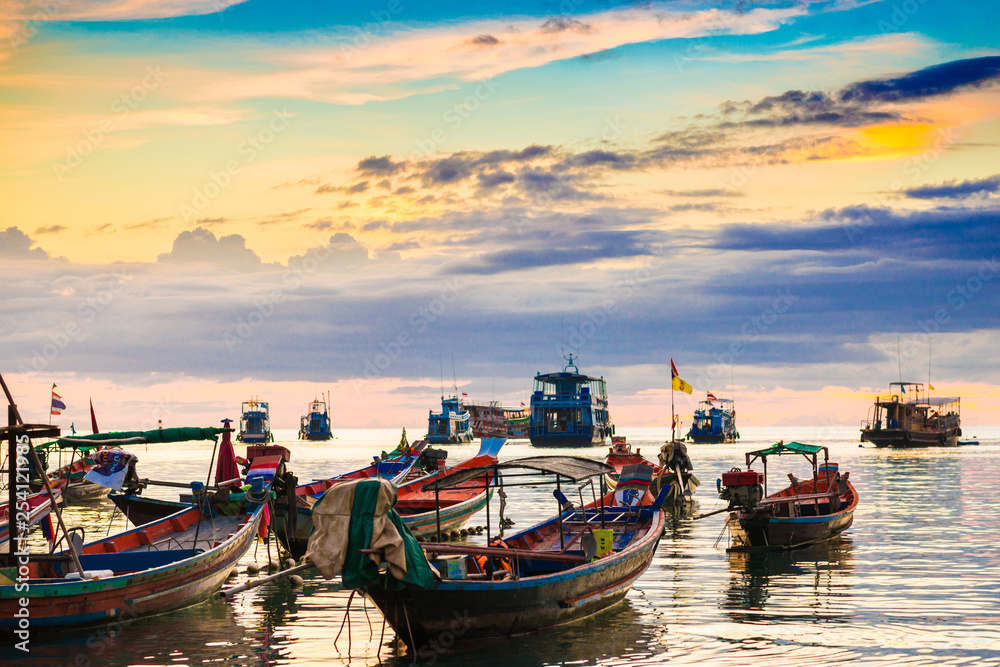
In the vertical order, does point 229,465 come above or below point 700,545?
above

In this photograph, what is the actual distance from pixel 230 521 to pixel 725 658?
13.2 meters

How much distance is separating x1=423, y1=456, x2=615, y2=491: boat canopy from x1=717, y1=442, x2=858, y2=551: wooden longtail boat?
8.87 meters

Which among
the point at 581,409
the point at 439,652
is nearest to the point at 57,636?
the point at 439,652

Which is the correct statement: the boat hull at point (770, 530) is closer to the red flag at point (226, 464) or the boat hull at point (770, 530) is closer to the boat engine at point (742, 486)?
the boat engine at point (742, 486)

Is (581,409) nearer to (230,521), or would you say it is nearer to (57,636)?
(230,521)

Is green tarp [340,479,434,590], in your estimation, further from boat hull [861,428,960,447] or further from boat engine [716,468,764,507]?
boat hull [861,428,960,447]

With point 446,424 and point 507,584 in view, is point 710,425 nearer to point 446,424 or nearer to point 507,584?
point 446,424

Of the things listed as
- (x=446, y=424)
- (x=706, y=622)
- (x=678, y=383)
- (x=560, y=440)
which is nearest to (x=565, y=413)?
(x=560, y=440)

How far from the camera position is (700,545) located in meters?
27.6

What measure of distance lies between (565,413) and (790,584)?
88.8m

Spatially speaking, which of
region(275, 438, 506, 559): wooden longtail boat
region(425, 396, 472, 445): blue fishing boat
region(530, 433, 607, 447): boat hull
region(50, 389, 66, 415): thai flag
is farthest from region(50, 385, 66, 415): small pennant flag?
region(425, 396, 472, 445): blue fishing boat

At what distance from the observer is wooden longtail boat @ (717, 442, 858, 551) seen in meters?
25.3

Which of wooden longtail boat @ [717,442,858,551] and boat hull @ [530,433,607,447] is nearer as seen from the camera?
wooden longtail boat @ [717,442,858,551]

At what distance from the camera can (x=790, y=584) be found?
2119cm
